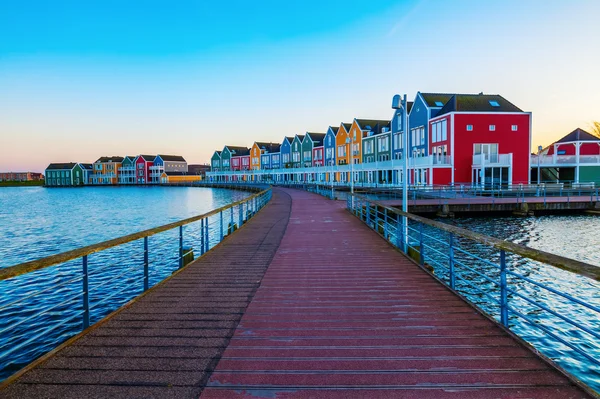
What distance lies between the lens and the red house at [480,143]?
128 ft

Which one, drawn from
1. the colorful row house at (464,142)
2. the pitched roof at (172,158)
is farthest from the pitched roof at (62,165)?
the colorful row house at (464,142)

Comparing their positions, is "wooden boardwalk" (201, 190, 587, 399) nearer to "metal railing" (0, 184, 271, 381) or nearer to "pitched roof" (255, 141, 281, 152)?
"metal railing" (0, 184, 271, 381)

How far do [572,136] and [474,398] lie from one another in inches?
2311

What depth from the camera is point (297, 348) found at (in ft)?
15.0

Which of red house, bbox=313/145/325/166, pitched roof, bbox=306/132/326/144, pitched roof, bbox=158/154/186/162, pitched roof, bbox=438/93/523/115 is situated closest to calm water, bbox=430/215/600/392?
pitched roof, bbox=438/93/523/115

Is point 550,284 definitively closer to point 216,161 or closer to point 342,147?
point 342,147

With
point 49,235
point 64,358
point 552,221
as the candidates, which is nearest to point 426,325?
point 64,358

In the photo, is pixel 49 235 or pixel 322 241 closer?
pixel 322 241

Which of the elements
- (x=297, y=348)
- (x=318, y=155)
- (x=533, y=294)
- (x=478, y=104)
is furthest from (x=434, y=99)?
(x=297, y=348)

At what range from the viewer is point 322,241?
40.7 feet

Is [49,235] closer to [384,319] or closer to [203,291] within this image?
[203,291]

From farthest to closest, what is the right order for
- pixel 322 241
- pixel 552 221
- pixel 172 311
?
pixel 552 221 < pixel 322 241 < pixel 172 311

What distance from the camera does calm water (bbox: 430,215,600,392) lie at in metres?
8.06

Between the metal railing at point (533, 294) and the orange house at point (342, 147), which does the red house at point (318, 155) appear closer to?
the orange house at point (342, 147)
